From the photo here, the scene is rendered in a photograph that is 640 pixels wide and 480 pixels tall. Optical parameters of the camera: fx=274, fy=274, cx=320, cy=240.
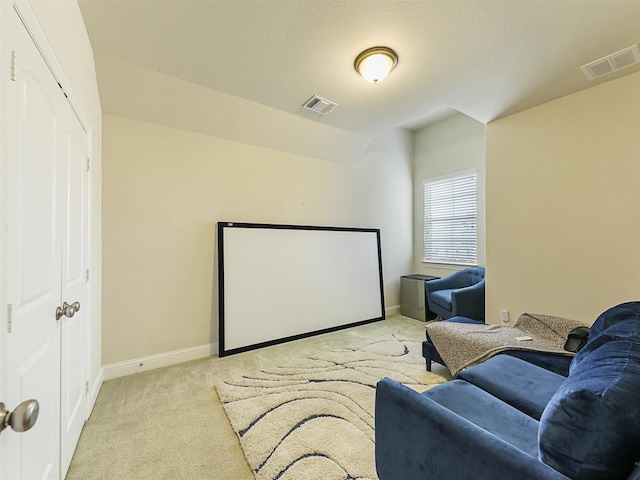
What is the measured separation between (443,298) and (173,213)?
11.7ft

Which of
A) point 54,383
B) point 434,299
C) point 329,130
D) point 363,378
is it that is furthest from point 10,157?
point 434,299

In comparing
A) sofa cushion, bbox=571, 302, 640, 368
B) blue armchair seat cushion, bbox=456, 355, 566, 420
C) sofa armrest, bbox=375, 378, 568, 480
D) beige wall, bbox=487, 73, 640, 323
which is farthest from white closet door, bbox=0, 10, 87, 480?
beige wall, bbox=487, 73, 640, 323

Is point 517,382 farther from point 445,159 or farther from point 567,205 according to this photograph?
point 445,159

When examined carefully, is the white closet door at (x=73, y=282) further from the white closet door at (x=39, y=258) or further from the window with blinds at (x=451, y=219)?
the window with blinds at (x=451, y=219)

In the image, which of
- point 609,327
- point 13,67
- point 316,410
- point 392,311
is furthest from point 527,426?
point 392,311

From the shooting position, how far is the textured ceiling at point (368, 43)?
1.75 meters

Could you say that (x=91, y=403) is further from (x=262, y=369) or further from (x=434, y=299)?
(x=434, y=299)

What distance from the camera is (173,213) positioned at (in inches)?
114

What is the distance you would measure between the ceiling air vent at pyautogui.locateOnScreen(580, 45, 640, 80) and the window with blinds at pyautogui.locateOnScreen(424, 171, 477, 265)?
2114mm

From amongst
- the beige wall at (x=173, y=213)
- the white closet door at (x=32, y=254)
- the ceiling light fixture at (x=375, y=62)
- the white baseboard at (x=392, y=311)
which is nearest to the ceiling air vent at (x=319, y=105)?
the ceiling light fixture at (x=375, y=62)

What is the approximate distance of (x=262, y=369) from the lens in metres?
2.66

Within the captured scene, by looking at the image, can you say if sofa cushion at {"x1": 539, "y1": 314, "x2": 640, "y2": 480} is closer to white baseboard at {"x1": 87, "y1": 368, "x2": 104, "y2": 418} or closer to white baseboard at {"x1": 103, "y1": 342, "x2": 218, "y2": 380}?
white baseboard at {"x1": 87, "y1": 368, "x2": 104, "y2": 418}

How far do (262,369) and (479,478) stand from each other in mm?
2139

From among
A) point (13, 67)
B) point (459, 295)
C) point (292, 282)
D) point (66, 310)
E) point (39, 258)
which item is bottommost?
point (459, 295)
